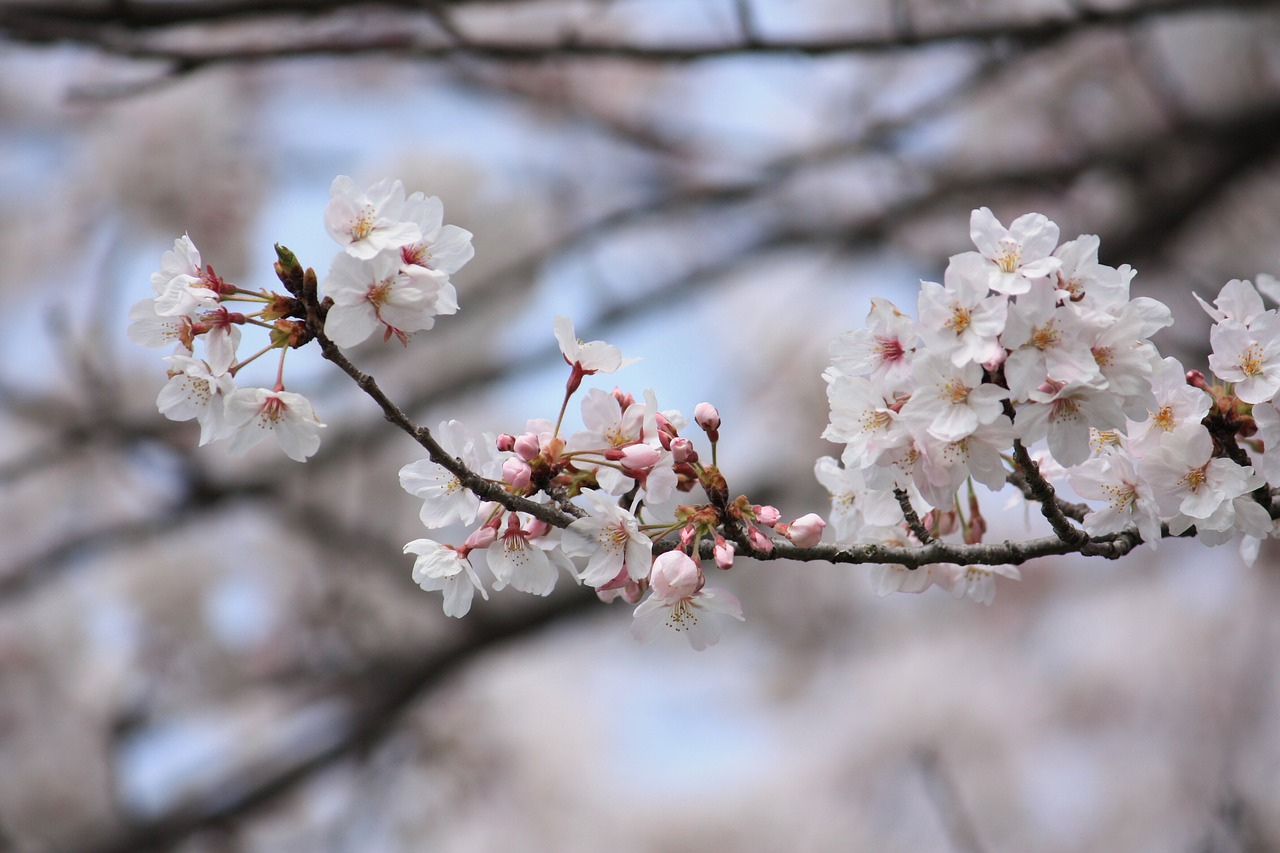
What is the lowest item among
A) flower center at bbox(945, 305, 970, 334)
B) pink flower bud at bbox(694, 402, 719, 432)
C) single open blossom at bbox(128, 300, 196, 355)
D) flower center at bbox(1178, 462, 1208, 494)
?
pink flower bud at bbox(694, 402, 719, 432)

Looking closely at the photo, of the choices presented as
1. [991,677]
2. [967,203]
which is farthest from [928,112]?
[991,677]

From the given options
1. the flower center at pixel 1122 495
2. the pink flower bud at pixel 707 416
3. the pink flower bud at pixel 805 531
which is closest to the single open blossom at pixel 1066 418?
the flower center at pixel 1122 495

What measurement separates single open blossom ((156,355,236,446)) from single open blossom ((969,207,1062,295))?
676mm

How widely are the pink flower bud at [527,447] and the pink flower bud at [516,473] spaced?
11 mm

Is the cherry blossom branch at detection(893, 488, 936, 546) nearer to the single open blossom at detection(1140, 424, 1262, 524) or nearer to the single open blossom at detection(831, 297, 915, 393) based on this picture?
the single open blossom at detection(831, 297, 915, 393)

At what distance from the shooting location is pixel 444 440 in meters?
1.00

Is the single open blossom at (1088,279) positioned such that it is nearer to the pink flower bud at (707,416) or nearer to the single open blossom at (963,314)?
the single open blossom at (963,314)

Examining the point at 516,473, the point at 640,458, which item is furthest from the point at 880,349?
the point at 516,473

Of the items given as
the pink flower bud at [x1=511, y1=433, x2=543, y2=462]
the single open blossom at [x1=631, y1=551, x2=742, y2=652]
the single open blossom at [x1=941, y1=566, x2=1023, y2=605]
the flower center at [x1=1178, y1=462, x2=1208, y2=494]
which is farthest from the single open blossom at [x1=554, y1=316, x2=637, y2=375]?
the flower center at [x1=1178, y1=462, x2=1208, y2=494]

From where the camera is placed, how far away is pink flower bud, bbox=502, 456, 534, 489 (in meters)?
0.96

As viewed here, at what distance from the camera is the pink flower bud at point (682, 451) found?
3.17ft

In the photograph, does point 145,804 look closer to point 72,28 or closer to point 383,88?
point 72,28

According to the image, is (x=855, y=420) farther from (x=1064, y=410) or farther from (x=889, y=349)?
(x=1064, y=410)

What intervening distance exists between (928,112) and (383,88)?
4.17 meters
